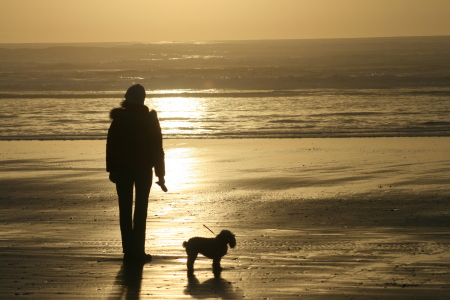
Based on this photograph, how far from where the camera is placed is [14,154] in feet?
45.4

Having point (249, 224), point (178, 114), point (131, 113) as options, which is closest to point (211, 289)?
point (131, 113)

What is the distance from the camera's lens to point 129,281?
189 inches

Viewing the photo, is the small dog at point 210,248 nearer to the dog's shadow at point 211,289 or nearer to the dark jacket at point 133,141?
the dog's shadow at point 211,289

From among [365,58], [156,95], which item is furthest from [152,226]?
[365,58]

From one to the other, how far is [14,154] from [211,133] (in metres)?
5.55

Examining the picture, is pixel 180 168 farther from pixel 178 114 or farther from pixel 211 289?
pixel 178 114

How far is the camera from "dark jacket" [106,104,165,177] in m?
5.43

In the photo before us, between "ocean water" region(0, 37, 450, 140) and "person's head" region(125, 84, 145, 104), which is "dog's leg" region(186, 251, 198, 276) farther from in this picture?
"ocean water" region(0, 37, 450, 140)

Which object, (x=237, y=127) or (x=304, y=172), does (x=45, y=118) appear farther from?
(x=304, y=172)

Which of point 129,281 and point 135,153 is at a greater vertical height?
point 135,153

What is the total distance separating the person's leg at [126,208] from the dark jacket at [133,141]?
13cm

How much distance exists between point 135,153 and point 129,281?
1164 mm

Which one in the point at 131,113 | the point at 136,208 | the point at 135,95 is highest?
the point at 135,95

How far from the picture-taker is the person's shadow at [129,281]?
4.44 m
